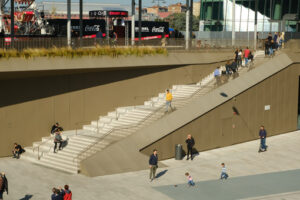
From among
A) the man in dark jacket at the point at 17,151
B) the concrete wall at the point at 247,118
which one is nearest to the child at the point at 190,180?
the concrete wall at the point at 247,118

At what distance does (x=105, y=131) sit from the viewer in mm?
29984

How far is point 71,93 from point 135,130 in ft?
16.6

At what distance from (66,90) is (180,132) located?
23.3 feet

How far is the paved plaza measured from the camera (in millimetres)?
22250

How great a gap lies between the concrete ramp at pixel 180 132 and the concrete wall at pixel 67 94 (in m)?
4.76

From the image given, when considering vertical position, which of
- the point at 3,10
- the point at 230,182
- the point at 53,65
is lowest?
the point at 230,182

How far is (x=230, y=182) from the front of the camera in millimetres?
24203

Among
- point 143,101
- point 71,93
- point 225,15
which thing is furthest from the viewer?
point 225,15

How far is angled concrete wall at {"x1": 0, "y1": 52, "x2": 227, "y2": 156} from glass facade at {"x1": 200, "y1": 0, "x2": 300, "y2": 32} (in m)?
18.9

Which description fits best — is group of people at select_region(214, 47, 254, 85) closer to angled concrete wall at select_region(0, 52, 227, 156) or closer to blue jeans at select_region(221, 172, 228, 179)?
angled concrete wall at select_region(0, 52, 227, 156)

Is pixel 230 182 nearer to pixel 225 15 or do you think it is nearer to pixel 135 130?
pixel 135 130

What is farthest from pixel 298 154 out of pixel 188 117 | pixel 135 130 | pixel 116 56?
pixel 116 56

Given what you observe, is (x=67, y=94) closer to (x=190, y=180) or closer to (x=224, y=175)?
(x=190, y=180)

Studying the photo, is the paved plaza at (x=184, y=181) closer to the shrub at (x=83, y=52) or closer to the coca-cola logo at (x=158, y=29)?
the shrub at (x=83, y=52)
